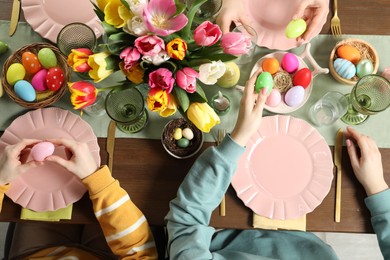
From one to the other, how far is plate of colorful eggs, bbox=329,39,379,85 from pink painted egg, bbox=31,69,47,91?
674 mm

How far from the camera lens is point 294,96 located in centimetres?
89

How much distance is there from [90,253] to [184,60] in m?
0.69

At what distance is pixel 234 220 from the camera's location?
0.87 metres

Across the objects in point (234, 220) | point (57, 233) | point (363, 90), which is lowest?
point (57, 233)

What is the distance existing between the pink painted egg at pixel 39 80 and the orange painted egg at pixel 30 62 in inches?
0.6

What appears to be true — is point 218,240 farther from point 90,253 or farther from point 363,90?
point 363,90

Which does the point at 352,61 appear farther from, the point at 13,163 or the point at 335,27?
the point at 13,163

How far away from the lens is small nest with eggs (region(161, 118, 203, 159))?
0.89 metres

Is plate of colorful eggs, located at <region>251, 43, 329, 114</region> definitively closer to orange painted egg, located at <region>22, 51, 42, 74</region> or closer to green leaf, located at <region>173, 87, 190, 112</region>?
green leaf, located at <region>173, 87, 190, 112</region>

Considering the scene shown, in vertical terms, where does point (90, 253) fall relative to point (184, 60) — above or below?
below

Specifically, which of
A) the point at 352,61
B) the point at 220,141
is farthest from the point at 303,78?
the point at 220,141

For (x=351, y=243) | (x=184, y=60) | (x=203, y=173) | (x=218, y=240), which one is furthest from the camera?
(x=351, y=243)

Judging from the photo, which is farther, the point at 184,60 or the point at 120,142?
the point at 120,142

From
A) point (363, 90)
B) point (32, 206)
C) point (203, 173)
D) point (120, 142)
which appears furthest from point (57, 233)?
point (363, 90)
